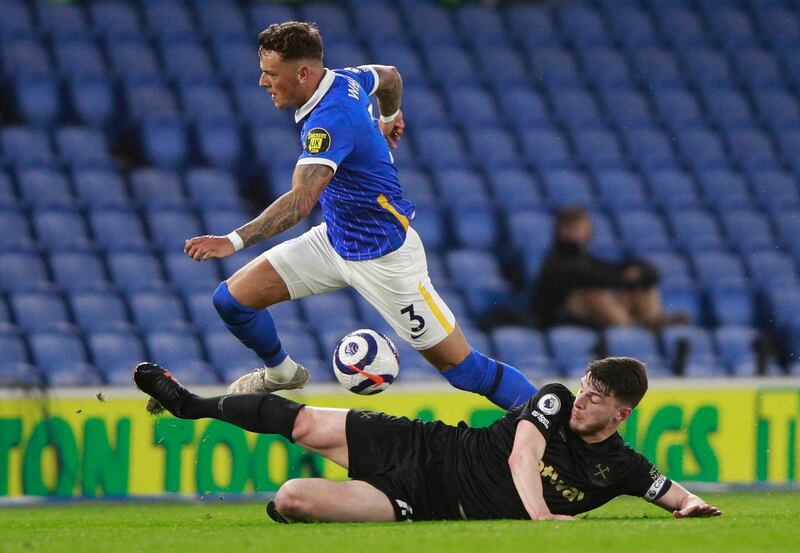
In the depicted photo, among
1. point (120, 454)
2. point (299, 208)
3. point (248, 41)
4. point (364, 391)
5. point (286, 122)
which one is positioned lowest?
point (120, 454)

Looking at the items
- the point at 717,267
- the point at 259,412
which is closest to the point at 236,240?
the point at 259,412

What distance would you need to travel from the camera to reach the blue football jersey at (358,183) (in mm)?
6379

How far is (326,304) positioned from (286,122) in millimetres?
2265

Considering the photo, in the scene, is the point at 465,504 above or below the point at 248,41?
below

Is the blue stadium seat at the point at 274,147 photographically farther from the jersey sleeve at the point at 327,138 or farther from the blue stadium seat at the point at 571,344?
the jersey sleeve at the point at 327,138

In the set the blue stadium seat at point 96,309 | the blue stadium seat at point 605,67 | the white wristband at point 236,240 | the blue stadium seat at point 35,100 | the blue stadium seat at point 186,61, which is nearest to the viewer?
the white wristband at point 236,240

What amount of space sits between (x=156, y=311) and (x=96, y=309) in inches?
17.3

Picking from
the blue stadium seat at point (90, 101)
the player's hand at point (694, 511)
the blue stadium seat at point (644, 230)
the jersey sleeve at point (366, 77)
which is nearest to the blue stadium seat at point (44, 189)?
the blue stadium seat at point (90, 101)

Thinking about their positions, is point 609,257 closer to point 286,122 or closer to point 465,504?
point 286,122

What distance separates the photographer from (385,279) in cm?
662

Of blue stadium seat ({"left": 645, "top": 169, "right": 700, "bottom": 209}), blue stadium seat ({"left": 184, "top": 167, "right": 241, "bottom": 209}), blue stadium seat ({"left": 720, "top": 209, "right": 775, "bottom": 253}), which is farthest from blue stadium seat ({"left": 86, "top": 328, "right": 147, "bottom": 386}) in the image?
blue stadium seat ({"left": 720, "top": 209, "right": 775, "bottom": 253})

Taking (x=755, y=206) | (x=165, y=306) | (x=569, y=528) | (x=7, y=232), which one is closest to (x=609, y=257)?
(x=755, y=206)

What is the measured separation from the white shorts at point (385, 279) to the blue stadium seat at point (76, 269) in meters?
4.07

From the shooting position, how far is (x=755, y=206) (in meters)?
13.8
